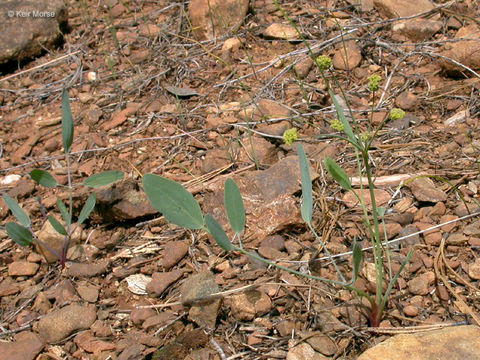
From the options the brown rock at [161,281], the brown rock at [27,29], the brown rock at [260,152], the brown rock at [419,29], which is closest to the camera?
the brown rock at [161,281]

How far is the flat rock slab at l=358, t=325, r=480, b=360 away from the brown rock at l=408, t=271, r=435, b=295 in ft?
0.77

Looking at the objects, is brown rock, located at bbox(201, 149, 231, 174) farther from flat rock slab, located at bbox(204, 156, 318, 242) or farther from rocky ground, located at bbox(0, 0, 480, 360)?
flat rock slab, located at bbox(204, 156, 318, 242)

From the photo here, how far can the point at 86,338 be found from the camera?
1.86 metres

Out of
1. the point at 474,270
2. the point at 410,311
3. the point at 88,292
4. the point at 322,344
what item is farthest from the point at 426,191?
the point at 88,292

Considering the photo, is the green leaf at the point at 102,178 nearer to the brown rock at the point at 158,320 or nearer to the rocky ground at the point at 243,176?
the rocky ground at the point at 243,176

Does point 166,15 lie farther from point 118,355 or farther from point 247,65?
point 118,355

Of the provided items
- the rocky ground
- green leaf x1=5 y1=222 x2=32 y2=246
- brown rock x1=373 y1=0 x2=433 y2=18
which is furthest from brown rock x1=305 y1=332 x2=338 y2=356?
brown rock x1=373 y1=0 x2=433 y2=18

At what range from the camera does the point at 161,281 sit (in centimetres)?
200

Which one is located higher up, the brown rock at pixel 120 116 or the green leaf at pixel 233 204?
the green leaf at pixel 233 204

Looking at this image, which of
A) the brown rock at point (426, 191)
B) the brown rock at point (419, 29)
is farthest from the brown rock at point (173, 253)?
the brown rock at point (419, 29)

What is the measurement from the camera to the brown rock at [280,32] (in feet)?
10.9

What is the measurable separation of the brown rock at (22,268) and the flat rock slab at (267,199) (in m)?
0.82

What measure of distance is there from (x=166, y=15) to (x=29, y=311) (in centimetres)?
259

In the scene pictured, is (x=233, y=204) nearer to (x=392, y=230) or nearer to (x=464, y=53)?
(x=392, y=230)
